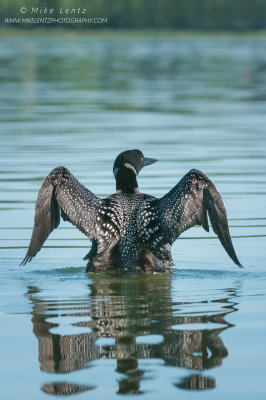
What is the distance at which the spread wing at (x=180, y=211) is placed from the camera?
9594mm

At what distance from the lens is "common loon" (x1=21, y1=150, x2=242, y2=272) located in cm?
962

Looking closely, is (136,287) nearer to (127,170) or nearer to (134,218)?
(134,218)

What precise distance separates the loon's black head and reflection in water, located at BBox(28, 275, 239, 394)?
1167 mm

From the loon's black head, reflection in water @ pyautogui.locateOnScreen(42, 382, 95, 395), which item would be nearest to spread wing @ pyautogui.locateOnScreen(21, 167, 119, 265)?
the loon's black head

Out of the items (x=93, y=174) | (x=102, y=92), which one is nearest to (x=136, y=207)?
(x=93, y=174)

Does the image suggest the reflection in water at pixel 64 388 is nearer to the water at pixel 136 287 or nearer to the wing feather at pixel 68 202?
the water at pixel 136 287

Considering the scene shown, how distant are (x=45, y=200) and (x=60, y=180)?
24 centimetres

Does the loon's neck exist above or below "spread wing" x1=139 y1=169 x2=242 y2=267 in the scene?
above

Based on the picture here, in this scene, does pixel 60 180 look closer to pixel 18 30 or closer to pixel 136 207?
pixel 136 207

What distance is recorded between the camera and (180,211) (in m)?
9.62

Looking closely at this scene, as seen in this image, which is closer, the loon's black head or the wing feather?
the wing feather

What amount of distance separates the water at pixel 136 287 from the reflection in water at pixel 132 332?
0.04ft

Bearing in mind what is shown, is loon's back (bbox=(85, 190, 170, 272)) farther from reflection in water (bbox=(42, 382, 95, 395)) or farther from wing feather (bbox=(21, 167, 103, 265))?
reflection in water (bbox=(42, 382, 95, 395))

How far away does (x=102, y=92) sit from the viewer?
31.7 metres
